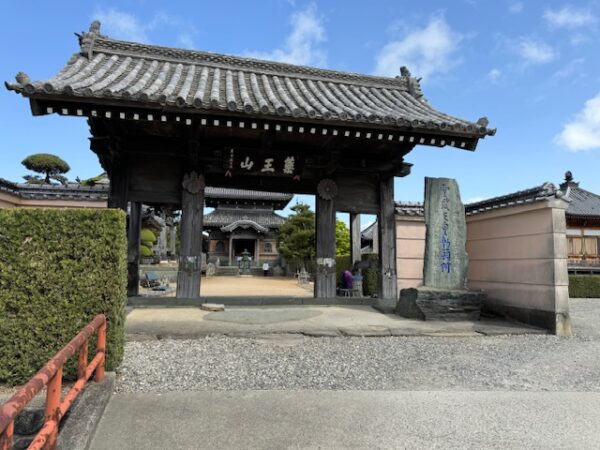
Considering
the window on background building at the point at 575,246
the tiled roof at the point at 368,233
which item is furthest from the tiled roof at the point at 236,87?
the tiled roof at the point at 368,233

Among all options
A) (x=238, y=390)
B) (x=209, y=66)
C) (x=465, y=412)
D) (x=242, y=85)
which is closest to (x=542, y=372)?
(x=465, y=412)

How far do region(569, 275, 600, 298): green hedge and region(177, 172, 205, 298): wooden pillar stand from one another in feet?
60.4

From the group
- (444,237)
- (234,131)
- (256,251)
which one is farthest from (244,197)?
(444,237)

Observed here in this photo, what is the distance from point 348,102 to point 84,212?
19.7 ft

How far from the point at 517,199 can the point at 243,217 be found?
2892cm

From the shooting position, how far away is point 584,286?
1842cm

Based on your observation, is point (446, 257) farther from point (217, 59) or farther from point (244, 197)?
point (244, 197)

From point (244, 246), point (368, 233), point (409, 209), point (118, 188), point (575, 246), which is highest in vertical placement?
point (368, 233)

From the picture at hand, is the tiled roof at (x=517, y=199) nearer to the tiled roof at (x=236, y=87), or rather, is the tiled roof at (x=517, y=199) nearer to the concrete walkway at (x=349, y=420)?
the tiled roof at (x=236, y=87)

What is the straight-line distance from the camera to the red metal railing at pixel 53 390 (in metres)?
1.54

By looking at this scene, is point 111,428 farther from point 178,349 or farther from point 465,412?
point 465,412

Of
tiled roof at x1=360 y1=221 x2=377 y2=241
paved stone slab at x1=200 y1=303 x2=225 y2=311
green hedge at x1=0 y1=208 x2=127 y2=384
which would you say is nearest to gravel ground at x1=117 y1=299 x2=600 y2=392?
green hedge at x1=0 y1=208 x2=127 y2=384

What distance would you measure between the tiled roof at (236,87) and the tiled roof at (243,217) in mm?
25145

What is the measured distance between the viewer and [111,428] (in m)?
2.90
